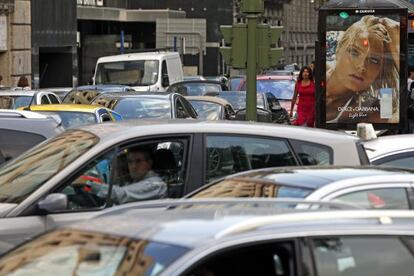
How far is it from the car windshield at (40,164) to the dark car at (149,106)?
25.6ft

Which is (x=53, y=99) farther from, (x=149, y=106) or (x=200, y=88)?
(x=200, y=88)

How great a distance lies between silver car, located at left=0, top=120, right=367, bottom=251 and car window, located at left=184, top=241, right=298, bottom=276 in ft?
9.34

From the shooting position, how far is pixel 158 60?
29688 millimetres

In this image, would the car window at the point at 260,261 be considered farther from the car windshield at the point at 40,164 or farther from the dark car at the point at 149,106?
the dark car at the point at 149,106

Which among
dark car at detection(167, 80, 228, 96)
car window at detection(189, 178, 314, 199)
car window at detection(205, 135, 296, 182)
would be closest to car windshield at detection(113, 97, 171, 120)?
car window at detection(205, 135, 296, 182)

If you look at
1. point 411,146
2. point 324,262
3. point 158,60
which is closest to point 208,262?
point 324,262

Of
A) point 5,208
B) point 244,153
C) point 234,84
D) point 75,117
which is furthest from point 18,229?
point 234,84

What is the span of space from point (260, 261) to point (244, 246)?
0.30 feet

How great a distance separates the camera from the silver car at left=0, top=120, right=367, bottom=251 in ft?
20.0

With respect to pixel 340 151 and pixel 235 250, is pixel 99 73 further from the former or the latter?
pixel 235 250

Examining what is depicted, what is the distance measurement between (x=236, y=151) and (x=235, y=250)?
331 cm

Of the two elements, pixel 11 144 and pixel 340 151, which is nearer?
pixel 340 151

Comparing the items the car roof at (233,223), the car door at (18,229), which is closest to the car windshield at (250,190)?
the car roof at (233,223)

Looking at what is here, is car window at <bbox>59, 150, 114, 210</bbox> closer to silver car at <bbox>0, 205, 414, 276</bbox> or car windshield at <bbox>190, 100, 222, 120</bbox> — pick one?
silver car at <bbox>0, 205, 414, 276</bbox>
